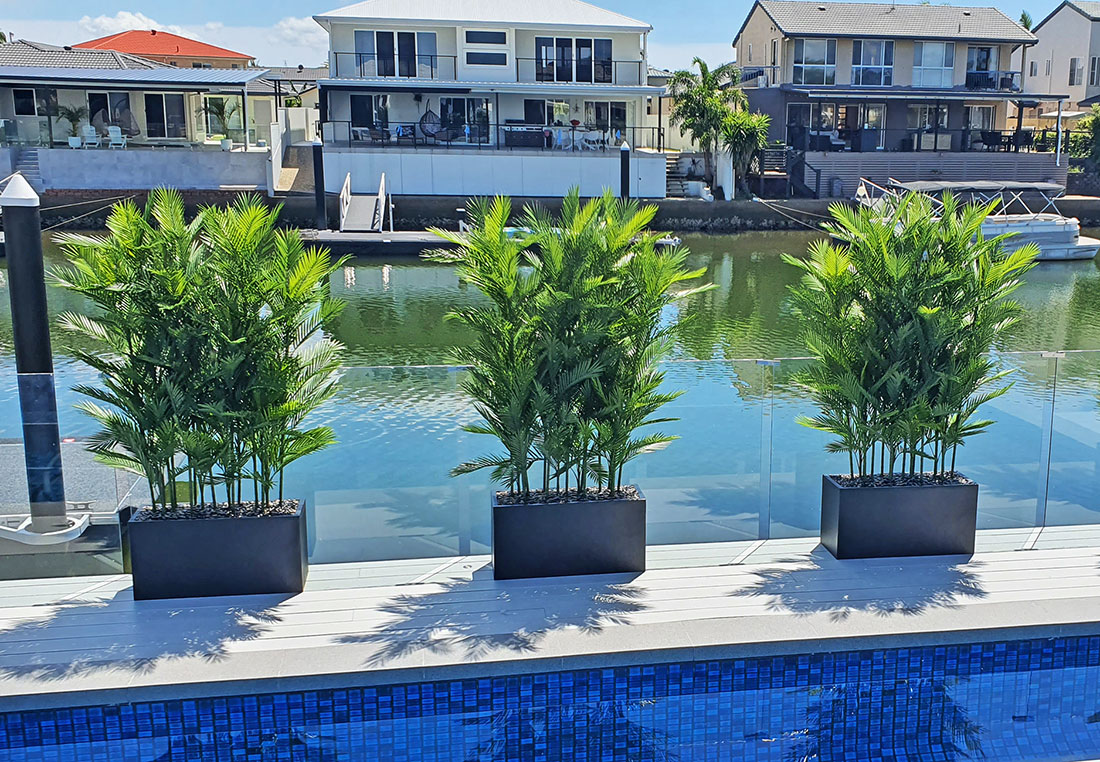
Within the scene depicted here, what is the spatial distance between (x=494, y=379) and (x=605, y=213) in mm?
1042

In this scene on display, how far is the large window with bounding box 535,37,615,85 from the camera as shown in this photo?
35156 mm

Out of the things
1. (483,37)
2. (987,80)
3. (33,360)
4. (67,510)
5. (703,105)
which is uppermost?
(483,37)

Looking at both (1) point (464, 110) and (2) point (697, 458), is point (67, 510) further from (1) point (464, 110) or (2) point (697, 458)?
(1) point (464, 110)

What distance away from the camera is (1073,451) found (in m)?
6.48

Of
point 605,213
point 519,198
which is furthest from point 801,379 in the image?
point 519,198

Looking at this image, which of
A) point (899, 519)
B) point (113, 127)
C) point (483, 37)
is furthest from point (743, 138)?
point (899, 519)

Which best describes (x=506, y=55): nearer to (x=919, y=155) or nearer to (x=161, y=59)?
(x=919, y=155)

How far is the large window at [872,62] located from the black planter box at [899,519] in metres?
36.4

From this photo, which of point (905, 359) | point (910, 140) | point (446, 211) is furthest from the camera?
point (910, 140)

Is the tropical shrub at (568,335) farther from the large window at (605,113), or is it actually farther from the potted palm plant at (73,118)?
the large window at (605,113)

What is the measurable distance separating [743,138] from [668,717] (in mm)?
30254

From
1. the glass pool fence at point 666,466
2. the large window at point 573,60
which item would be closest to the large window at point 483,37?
the large window at point 573,60

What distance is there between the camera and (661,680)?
474 cm

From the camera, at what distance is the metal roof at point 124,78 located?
32969 mm
